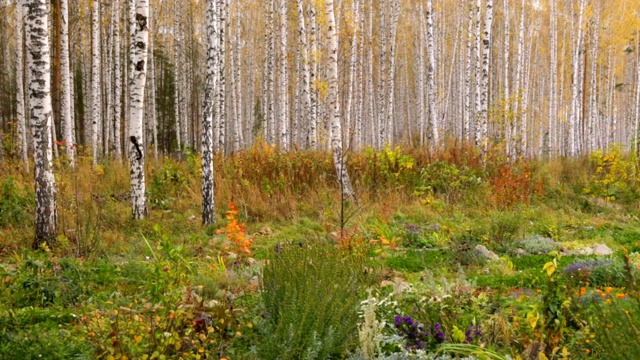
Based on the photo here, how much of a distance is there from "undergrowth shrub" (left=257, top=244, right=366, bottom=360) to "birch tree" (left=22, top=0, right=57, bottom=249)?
3.97 m

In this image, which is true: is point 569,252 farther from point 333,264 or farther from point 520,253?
point 333,264

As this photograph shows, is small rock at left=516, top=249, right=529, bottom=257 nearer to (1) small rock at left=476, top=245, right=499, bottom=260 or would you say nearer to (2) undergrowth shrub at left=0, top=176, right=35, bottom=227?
(1) small rock at left=476, top=245, right=499, bottom=260

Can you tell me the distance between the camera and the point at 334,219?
970cm

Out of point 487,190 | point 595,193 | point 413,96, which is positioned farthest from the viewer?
point 413,96

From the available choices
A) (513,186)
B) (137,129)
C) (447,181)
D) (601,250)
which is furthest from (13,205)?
(513,186)

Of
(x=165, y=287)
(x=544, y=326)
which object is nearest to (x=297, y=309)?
(x=165, y=287)

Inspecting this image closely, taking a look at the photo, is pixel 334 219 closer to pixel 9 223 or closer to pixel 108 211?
pixel 108 211

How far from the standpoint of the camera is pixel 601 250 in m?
7.63

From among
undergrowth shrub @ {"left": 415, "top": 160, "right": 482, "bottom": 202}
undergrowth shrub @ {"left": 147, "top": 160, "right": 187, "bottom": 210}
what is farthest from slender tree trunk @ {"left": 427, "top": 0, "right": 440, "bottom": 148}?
undergrowth shrub @ {"left": 147, "top": 160, "right": 187, "bottom": 210}

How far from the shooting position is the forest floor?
372cm

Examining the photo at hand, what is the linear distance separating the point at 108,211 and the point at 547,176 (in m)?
10.2

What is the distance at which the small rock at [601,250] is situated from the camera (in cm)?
754

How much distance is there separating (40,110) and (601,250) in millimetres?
7881

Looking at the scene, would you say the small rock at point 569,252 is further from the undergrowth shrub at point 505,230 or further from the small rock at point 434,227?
the small rock at point 434,227
